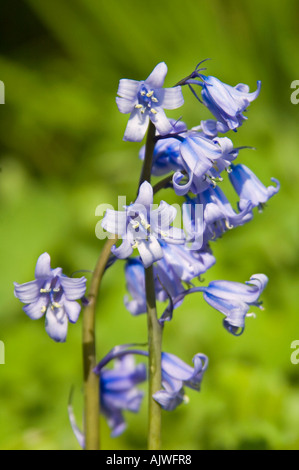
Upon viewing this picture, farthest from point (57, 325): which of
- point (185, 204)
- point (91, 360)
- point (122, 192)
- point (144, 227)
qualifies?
point (122, 192)

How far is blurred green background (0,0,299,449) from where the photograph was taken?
2.54 metres

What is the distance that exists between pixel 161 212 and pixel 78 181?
130 inches

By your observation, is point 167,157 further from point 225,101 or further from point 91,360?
point 91,360

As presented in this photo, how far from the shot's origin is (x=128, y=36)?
477cm

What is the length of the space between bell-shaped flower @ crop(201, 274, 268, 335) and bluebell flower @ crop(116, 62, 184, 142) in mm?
480

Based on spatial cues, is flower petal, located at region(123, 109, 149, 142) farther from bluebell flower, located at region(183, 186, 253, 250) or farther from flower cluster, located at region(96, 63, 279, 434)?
bluebell flower, located at region(183, 186, 253, 250)

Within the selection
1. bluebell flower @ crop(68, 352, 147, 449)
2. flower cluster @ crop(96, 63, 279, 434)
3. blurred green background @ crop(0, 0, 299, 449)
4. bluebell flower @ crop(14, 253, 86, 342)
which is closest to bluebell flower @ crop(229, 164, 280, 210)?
flower cluster @ crop(96, 63, 279, 434)

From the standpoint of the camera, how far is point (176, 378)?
161cm

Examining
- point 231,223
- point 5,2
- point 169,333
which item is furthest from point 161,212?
point 5,2

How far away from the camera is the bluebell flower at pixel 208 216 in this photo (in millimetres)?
1474

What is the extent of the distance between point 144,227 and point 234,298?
13.3 inches

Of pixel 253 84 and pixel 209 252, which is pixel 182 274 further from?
pixel 253 84

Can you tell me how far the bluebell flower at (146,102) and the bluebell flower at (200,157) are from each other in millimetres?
69

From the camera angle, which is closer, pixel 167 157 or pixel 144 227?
pixel 144 227
